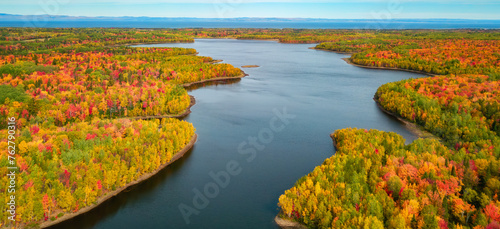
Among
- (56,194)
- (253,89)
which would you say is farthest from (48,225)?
(253,89)

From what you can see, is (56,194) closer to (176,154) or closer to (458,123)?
(176,154)

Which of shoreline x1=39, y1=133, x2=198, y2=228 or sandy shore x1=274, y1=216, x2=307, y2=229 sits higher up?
shoreline x1=39, y1=133, x2=198, y2=228

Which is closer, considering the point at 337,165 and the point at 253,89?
the point at 337,165

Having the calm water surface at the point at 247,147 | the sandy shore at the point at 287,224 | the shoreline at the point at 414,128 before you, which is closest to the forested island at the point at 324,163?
the sandy shore at the point at 287,224

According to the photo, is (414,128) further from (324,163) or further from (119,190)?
(119,190)

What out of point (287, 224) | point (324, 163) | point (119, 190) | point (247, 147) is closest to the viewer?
point (287, 224)

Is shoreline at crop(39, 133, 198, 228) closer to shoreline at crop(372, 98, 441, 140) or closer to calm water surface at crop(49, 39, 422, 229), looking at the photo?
calm water surface at crop(49, 39, 422, 229)

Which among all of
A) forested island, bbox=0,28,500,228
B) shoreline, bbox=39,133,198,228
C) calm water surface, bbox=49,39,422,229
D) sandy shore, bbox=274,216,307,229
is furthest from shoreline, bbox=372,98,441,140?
shoreline, bbox=39,133,198,228

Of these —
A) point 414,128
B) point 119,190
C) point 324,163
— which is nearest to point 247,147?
point 324,163
